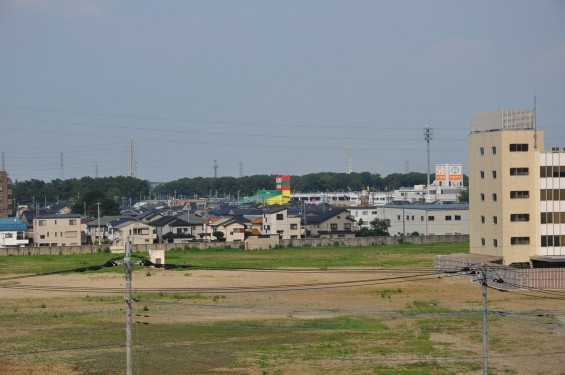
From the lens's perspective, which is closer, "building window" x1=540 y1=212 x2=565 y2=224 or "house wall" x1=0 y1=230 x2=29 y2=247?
"building window" x1=540 y1=212 x2=565 y2=224

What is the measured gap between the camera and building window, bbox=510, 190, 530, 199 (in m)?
52.5

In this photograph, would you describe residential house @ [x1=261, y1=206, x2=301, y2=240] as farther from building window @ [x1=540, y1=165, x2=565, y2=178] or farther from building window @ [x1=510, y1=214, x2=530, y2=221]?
building window @ [x1=540, y1=165, x2=565, y2=178]

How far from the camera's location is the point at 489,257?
53.2 metres

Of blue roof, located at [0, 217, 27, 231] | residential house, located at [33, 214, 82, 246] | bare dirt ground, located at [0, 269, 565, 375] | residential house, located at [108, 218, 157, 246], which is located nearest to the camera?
bare dirt ground, located at [0, 269, 565, 375]

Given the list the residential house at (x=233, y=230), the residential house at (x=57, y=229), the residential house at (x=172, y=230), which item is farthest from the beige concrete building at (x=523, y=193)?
the residential house at (x=57, y=229)

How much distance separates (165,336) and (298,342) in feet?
17.2

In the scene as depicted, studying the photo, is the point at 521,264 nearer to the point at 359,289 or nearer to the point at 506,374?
the point at 359,289

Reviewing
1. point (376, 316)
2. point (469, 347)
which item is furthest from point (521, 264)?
point (469, 347)

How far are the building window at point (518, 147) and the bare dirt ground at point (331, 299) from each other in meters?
8.62

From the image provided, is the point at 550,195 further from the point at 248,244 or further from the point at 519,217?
the point at 248,244

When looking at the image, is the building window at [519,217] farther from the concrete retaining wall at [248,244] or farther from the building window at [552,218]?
the concrete retaining wall at [248,244]

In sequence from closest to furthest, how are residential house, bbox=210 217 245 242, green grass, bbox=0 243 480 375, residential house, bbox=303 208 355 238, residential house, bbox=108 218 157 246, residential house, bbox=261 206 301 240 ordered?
1. green grass, bbox=0 243 480 375
2. residential house, bbox=108 218 157 246
3. residential house, bbox=210 217 245 242
4. residential house, bbox=261 206 301 240
5. residential house, bbox=303 208 355 238

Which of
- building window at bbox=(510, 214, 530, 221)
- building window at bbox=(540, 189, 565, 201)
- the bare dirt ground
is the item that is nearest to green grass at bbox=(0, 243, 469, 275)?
the bare dirt ground

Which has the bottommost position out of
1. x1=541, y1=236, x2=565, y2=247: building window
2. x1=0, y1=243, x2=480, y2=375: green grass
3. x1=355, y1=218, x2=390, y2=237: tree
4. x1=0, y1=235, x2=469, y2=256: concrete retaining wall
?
x1=0, y1=243, x2=480, y2=375: green grass
